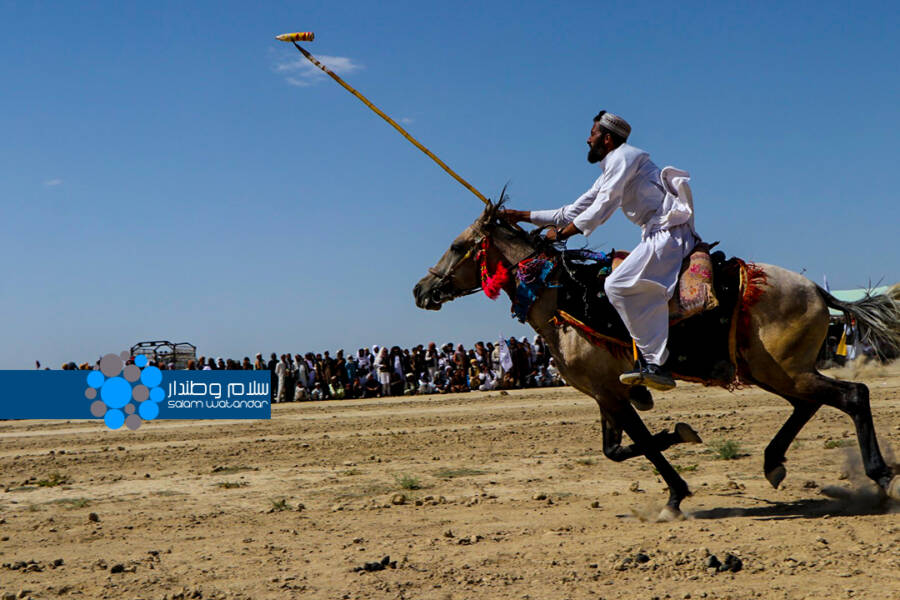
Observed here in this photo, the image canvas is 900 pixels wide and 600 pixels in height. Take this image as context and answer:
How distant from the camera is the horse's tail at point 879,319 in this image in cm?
845

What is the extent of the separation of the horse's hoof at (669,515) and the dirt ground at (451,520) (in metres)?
0.10

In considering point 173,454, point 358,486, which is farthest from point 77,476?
point 358,486

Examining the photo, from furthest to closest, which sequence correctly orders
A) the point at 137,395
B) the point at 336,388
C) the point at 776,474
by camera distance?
the point at 336,388
the point at 137,395
the point at 776,474

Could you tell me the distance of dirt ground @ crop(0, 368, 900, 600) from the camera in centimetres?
607

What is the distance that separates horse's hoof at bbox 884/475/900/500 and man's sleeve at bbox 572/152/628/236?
3.10 metres

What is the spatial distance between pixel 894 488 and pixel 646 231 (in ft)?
9.38

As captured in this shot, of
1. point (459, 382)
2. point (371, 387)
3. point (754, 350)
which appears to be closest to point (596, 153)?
point (754, 350)

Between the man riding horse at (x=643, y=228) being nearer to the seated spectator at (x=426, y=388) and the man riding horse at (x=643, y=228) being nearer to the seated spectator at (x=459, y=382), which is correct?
the seated spectator at (x=459, y=382)

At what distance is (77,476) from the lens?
524 inches

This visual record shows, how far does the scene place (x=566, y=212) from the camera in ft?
28.3

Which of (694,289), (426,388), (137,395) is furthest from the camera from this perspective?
(426,388)

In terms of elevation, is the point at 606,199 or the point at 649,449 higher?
the point at 606,199

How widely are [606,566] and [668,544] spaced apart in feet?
2.43

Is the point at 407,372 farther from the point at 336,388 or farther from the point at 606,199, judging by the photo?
the point at 606,199
